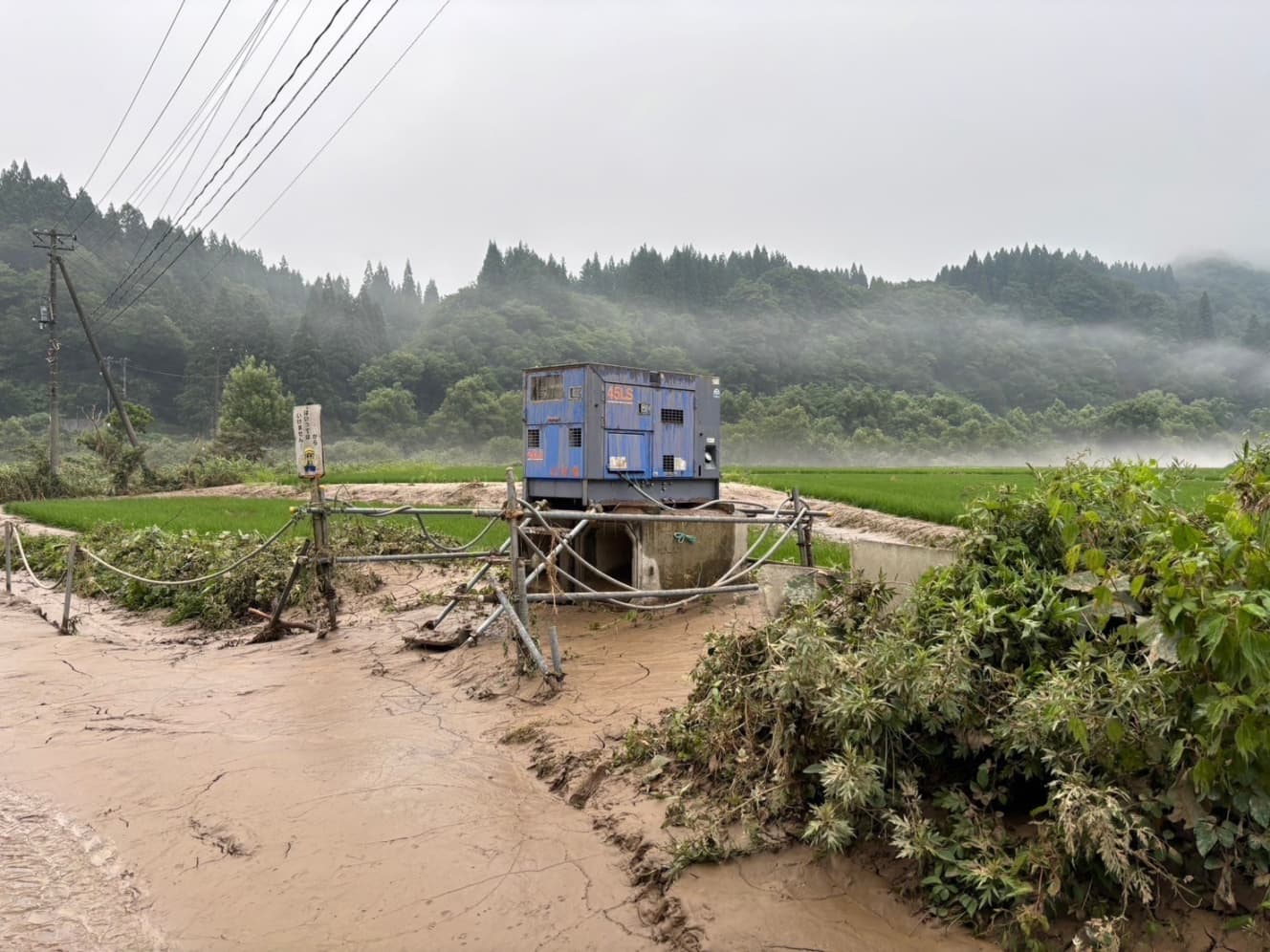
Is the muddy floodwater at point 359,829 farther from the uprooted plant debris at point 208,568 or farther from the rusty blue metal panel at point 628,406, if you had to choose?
the rusty blue metal panel at point 628,406

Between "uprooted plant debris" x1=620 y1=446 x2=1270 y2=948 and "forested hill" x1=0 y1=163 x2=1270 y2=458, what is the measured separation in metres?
54.1

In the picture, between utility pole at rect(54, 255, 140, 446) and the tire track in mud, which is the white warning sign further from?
utility pole at rect(54, 255, 140, 446)

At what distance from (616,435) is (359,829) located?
6084 millimetres

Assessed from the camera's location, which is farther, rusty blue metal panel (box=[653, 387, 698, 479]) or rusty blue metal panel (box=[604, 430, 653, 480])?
rusty blue metal panel (box=[653, 387, 698, 479])

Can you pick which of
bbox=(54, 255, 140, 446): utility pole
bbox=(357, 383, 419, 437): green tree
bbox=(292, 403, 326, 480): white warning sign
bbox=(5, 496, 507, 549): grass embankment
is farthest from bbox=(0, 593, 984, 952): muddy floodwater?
bbox=(357, 383, 419, 437): green tree

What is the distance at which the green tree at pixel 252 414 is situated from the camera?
154ft

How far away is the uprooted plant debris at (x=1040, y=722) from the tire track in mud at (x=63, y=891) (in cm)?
253

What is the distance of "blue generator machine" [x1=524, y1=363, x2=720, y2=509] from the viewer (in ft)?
32.2

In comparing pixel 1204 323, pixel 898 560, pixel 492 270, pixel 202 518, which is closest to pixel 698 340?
pixel 492 270

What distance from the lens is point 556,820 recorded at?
4.53 metres

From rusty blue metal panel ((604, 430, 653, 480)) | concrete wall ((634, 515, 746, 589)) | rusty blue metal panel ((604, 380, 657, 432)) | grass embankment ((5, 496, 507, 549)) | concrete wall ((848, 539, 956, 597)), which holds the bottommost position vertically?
grass embankment ((5, 496, 507, 549))

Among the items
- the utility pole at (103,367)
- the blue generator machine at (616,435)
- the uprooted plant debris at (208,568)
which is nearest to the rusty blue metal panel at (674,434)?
the blue generator machine at (616,435)

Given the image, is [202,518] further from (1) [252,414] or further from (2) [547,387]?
(1) [252,414]

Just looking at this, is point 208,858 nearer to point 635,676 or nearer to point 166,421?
point 635,676
